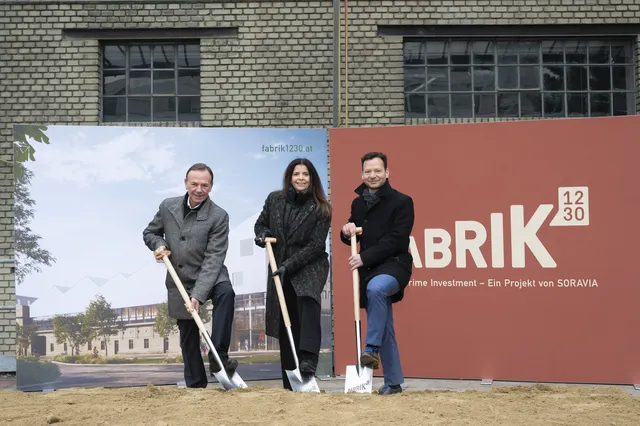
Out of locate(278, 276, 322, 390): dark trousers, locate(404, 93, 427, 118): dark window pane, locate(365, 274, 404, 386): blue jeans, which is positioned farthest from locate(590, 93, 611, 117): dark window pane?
locate(278, 276, 322, 390): dark trousers

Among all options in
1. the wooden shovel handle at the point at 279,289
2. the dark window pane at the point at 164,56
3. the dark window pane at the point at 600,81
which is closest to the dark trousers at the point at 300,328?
the wooden shovel handle at the point at 279,289

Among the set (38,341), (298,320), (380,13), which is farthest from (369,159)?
(380,13)

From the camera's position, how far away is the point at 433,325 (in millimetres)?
8453

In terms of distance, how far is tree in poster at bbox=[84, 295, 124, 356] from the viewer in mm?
8469

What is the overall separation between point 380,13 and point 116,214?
4471 mm

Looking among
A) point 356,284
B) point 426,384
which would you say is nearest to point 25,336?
point 356,284

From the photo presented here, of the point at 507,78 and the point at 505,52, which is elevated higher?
the point at 505,52

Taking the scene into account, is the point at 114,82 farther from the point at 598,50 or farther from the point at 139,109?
the point at 598,50

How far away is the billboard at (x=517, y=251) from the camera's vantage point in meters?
8.09

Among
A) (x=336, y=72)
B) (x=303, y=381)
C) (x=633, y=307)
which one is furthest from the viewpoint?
(x=336, y=72)

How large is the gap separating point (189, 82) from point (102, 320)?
3.94 meters

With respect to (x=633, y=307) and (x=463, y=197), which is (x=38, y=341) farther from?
(x=633, y=307)

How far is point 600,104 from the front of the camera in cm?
1141

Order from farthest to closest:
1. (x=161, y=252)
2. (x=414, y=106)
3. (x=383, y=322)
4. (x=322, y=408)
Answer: (x=414, y=106)
(x=161, y=252)
(x=383, y=322)
(x=322, y=408)
